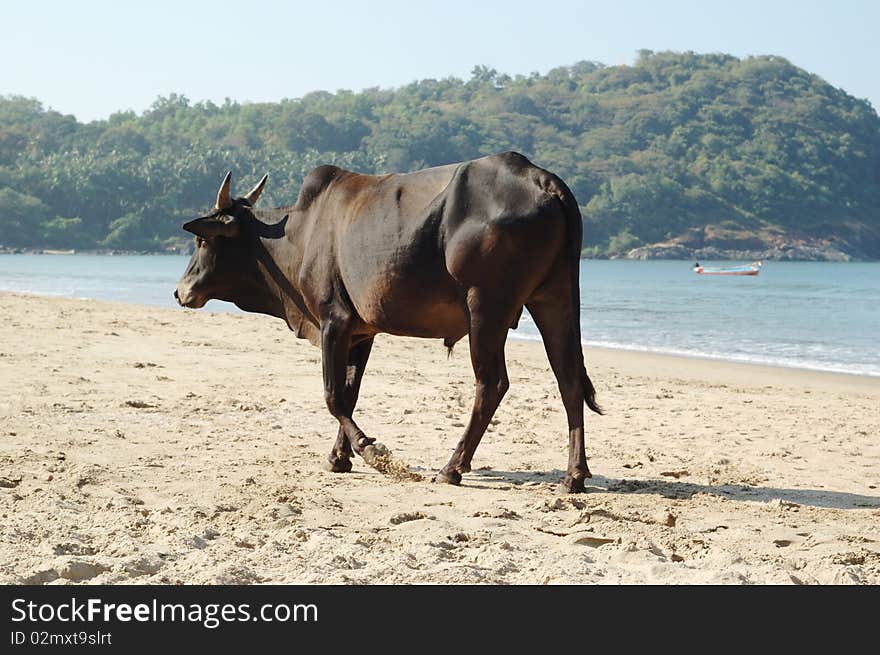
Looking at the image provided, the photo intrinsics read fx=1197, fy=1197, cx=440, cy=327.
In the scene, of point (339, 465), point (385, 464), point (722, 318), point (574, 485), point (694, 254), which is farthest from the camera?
point (694, 254)

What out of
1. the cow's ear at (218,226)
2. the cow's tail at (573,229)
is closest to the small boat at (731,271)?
the cow's ear at (218,226)

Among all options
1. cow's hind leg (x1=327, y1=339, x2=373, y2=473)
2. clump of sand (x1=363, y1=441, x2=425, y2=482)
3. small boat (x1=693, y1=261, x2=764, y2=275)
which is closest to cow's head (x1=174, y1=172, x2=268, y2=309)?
cow's hind leg (x1=327, y1=339, x2=373, y2=473)

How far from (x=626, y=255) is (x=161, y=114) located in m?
81.0

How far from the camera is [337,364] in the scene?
25.2 ft

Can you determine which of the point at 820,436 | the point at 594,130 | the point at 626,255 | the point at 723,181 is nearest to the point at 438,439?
the point at 820,436

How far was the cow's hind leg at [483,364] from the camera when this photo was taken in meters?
6.88

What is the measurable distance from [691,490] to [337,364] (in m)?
2.34

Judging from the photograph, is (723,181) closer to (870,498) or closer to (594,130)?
(594,130)

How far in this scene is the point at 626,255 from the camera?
108062 millimetres

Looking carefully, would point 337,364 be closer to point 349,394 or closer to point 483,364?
point 349,394

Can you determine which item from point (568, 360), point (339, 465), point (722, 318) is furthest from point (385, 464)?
point (722, 318)

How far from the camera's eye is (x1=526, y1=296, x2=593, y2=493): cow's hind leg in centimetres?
705

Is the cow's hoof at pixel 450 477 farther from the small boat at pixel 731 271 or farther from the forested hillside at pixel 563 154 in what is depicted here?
the forested hillside at pixel 563 154

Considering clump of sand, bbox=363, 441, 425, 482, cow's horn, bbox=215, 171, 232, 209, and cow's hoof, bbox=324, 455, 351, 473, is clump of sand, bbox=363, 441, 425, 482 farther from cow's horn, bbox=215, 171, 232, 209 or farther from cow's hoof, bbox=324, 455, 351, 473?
cow's horn, bbox=215, 171, 232, 209
